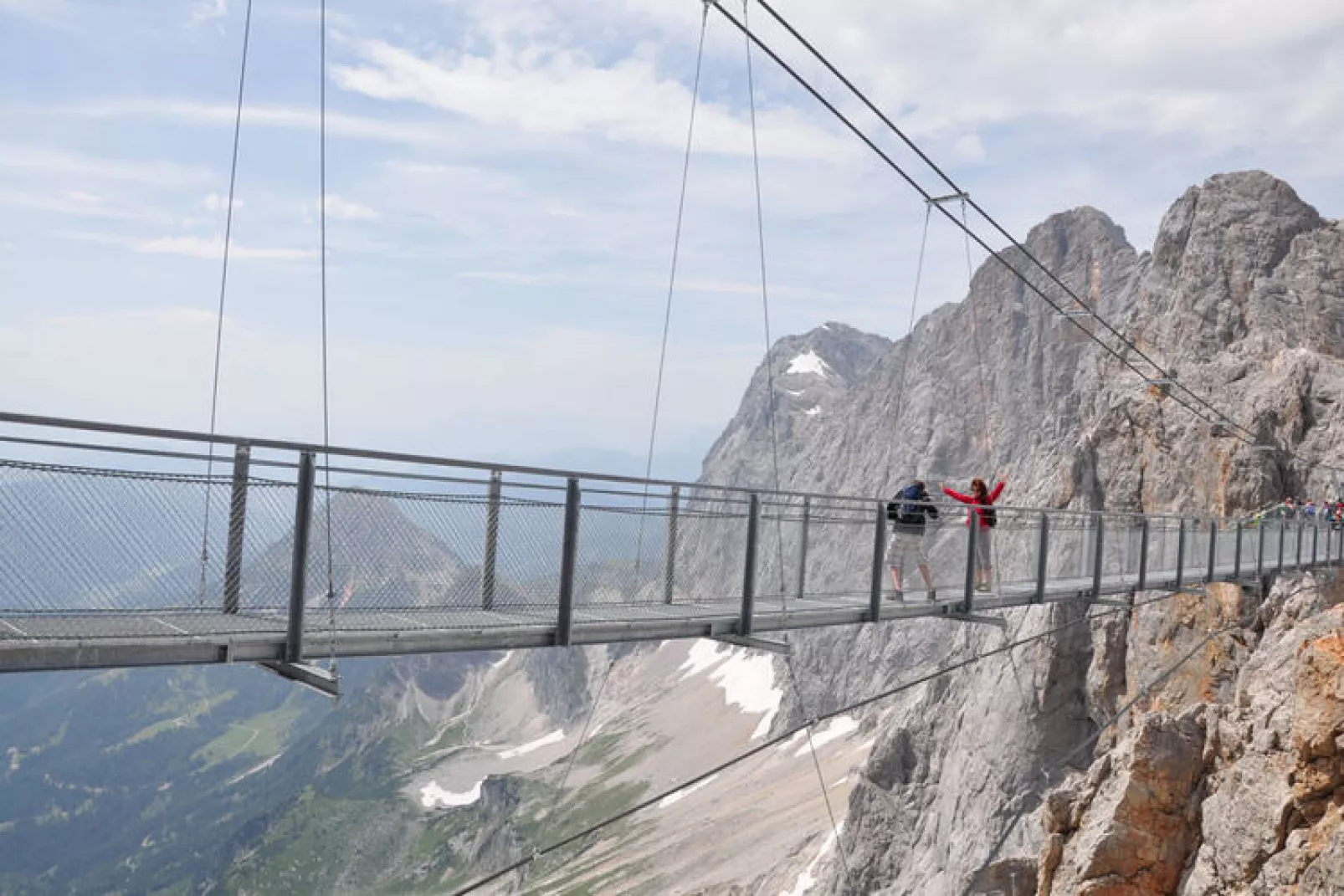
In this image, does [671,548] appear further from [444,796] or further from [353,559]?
[444,796]

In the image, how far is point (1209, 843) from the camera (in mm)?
17344

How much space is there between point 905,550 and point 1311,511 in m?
19.1

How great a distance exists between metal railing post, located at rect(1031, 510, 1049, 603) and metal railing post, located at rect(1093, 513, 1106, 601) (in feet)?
6.15

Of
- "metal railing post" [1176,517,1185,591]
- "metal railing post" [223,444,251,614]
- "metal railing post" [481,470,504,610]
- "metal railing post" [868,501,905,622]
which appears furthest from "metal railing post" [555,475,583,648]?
"metal railing post" [1176,517,1185,591]

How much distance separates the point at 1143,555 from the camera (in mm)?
16328

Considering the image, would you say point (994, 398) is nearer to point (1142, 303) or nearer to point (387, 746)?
point (1142, 303)

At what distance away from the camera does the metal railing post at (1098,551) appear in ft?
50.2

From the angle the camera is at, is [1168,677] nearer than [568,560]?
No

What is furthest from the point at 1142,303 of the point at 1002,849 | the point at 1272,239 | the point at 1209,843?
the point at 1209,843

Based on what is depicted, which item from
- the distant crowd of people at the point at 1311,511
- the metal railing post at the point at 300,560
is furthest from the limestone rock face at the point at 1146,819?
the metal railing post at the point at 300,560

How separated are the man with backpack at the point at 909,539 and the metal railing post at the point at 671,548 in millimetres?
3232

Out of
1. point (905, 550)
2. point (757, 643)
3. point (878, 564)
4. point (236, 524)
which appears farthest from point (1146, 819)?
point (236, 524)

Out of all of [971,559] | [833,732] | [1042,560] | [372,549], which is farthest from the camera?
[833,732]

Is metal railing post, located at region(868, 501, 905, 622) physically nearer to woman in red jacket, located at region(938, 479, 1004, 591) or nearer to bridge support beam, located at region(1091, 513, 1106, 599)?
woman in red jacket, located at region(938, 479, 1004, 591)
